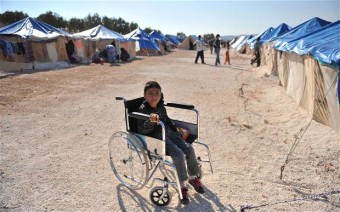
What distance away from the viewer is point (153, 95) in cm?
310

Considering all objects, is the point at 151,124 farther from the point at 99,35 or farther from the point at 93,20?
the point at 93,20

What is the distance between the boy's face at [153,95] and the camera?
3.08 metres

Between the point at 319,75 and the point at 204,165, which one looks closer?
the point at 204,165

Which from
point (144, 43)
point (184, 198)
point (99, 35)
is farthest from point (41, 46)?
point (184, 198)

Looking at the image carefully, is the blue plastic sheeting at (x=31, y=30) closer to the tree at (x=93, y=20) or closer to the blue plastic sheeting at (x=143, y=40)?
the blue plastic sheeting at (x=143, y=40)

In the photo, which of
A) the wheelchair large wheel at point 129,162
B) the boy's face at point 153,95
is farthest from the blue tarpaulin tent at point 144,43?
the boy's face at point 153,95

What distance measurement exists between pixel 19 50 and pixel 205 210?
606 inches

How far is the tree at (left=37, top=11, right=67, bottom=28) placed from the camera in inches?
1982

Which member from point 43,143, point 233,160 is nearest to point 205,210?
point 233,160

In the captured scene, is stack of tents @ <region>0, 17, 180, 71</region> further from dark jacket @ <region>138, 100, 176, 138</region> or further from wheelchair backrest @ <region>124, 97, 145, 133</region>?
dark jacket @ <region>138, 100, 176, 138</region>

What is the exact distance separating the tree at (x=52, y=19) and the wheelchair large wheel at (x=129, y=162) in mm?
52758

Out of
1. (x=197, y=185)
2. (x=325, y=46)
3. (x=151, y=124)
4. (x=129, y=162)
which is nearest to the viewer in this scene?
(x=151, y=124)

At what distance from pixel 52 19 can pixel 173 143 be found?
182ft

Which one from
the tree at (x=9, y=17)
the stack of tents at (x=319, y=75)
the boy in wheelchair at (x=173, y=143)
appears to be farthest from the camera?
the tree at (x=9, y=17)
